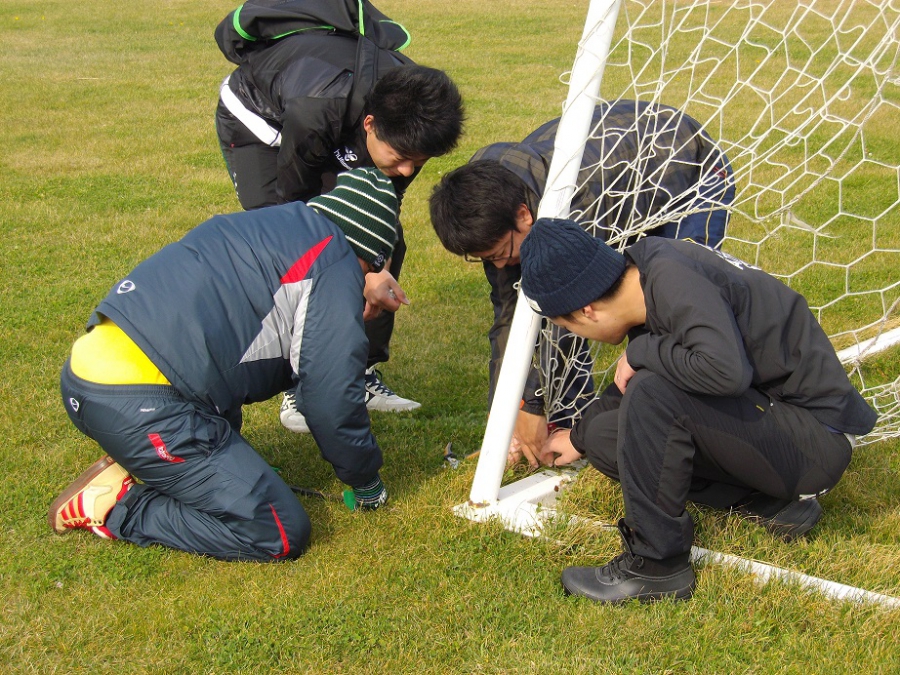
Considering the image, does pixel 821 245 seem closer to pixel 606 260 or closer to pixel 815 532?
pixel 815 532

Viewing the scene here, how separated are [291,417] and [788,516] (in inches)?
85.5

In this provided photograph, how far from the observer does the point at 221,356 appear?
2.93 meters

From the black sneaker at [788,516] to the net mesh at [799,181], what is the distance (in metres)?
0.55

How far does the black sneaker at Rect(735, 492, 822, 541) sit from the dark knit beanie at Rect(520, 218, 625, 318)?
1.02 m

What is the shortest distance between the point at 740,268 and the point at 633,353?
406 mm

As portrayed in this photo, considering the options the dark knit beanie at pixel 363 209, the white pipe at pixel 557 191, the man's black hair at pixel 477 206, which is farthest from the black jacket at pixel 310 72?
the white pipe at pixel 557 191

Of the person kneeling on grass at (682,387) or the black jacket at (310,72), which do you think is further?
the black jacket at (310,72)

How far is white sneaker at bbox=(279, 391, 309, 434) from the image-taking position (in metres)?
4.05

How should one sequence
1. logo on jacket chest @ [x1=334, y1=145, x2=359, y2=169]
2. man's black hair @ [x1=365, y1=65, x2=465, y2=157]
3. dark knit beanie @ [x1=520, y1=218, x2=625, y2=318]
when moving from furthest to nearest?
1. logo on jacket chest @ [x1=334, y1=145, x2=359, y2=169]
2. man's black hair @ [x1=365, y1=65, x2=465, y2=157]
3. dark knit beanie @ [x1=520, y1=218, x2=625, y2=318]

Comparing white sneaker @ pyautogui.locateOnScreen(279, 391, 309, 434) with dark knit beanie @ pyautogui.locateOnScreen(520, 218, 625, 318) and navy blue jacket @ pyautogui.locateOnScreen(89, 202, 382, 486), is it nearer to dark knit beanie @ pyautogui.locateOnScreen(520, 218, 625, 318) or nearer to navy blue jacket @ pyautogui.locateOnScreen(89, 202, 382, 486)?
navy blue jacket @ pyautogui.locateOnScreen(89, 202, 382, 486)

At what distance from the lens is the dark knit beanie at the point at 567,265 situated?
8.23 feet

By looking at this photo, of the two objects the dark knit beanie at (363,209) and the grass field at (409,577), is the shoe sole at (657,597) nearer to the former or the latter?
the grass field at (409,577)

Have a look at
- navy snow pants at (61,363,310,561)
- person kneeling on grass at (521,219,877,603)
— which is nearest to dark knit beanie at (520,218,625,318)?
person kneeling on grass at (521,219,877,603)

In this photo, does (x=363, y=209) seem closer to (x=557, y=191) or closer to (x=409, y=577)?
(x=557, y=191)
